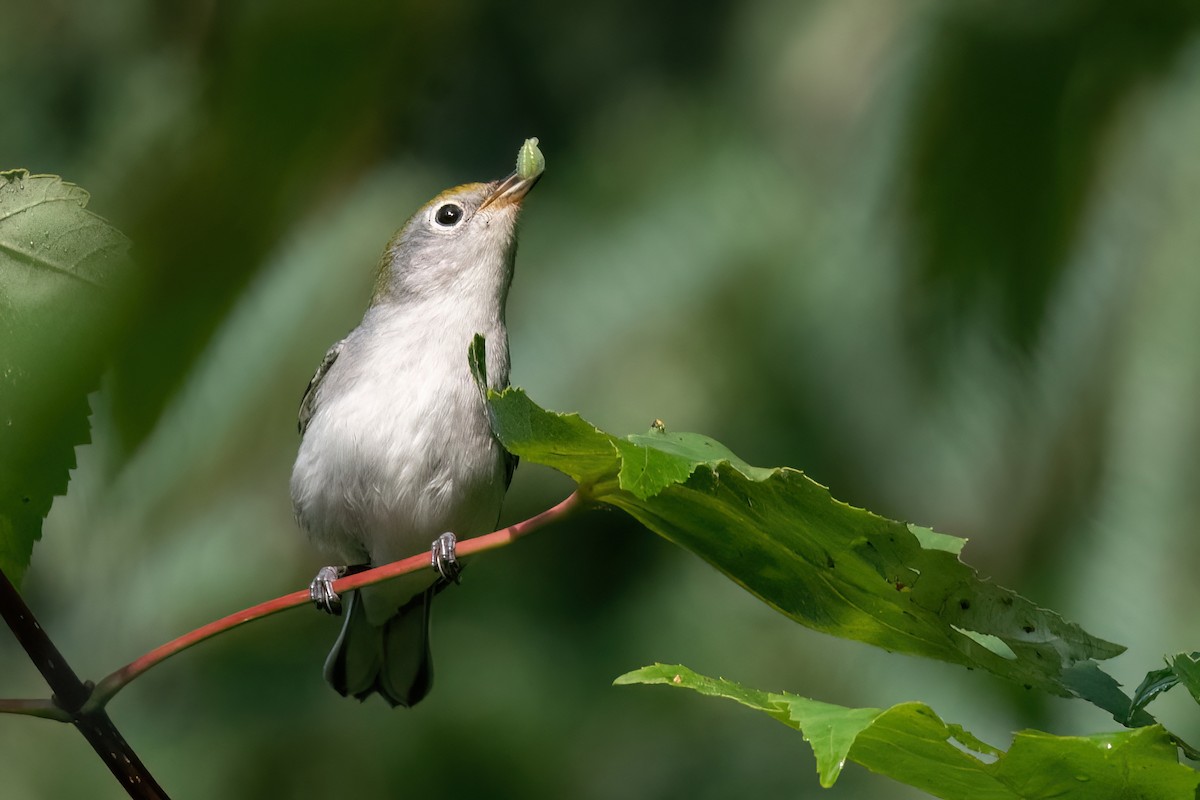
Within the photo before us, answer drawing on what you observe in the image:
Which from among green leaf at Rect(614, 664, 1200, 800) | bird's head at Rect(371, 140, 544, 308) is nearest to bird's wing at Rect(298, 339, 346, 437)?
bird's head at Rect(371, 140, 544, 308)

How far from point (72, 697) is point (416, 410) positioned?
1.11m

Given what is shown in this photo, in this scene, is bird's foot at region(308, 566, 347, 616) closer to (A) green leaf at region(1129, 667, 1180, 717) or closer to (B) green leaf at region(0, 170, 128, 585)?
(B) green leaf at region(0, 170, 128, 585)

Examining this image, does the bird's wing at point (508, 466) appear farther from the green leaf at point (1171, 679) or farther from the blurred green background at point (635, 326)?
the blurred green background at point (635, 326)

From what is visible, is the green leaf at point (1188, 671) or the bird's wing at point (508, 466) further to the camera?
the bird's wing at point (508, 466)

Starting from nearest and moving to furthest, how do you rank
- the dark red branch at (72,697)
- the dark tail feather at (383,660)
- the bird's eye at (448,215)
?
the dark red branch at (72,697) → the bird's eye at (448,215) → the dark tail feather at (383,660)

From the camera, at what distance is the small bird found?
8.12 ft

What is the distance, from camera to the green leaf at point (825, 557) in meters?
1.27

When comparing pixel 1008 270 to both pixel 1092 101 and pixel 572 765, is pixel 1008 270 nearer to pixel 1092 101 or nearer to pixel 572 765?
pixel 1092 101

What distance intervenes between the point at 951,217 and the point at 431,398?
276 centimetres

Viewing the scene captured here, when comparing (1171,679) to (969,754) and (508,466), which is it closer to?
(969,754)

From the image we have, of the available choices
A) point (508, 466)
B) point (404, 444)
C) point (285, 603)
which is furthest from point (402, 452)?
point (285, 603)

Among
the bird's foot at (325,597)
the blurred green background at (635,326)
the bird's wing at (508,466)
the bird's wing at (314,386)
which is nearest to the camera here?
the bird's foot at (325,597)

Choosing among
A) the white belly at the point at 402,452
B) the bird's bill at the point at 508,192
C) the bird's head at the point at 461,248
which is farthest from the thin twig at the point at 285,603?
the bird's bill at the point at 508,192

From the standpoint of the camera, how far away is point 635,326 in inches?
194
